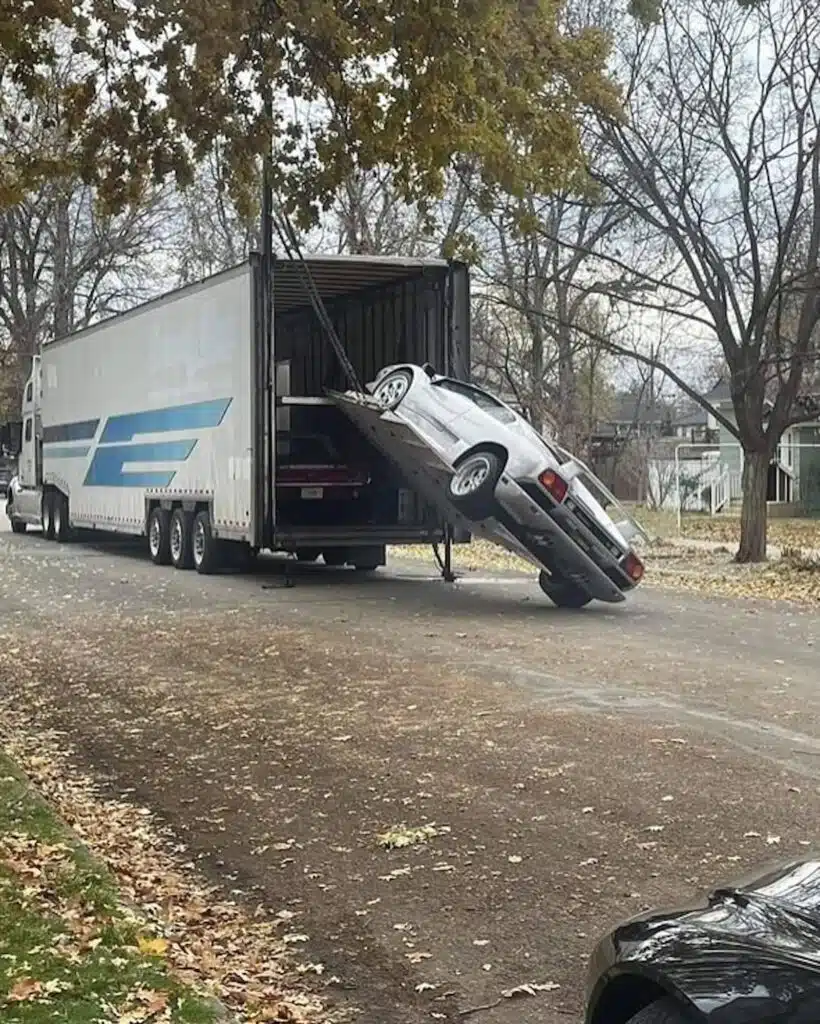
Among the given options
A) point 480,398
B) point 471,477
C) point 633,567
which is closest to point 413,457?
point 480,398

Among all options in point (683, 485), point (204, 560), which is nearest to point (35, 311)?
point (683, 485)

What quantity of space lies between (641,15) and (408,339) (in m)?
8.22

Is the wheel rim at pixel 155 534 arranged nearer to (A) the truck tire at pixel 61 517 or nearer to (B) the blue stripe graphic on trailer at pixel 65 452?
(B) the blue stripe graphic on trailer at pixel 65 452

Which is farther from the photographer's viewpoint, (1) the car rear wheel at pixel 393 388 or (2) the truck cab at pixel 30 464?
(2) the truck cab at pixel 30 464

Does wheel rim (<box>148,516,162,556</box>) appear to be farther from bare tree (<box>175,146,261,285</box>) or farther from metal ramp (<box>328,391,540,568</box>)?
bare tree (<box>175,146,261,285</box>)

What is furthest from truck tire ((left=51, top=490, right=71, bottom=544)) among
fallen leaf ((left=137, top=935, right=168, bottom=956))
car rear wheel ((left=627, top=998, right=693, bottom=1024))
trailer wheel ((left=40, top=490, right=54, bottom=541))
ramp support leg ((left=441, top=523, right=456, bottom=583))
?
car rear wheel ((left=627, top=998, right=693, bottom=1024))

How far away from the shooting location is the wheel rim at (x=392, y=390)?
608 inches

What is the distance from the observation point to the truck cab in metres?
27.5

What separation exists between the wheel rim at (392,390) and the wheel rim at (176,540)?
5126 millimetres

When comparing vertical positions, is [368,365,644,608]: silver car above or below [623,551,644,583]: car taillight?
above

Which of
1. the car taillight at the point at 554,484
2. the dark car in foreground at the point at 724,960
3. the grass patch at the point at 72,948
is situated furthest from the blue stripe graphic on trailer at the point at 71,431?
the dark car in foreground at the point at 724,960

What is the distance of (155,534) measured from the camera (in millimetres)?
20703

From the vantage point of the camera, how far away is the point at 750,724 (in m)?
8.59

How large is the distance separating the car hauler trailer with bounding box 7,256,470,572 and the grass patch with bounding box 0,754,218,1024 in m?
10.8
